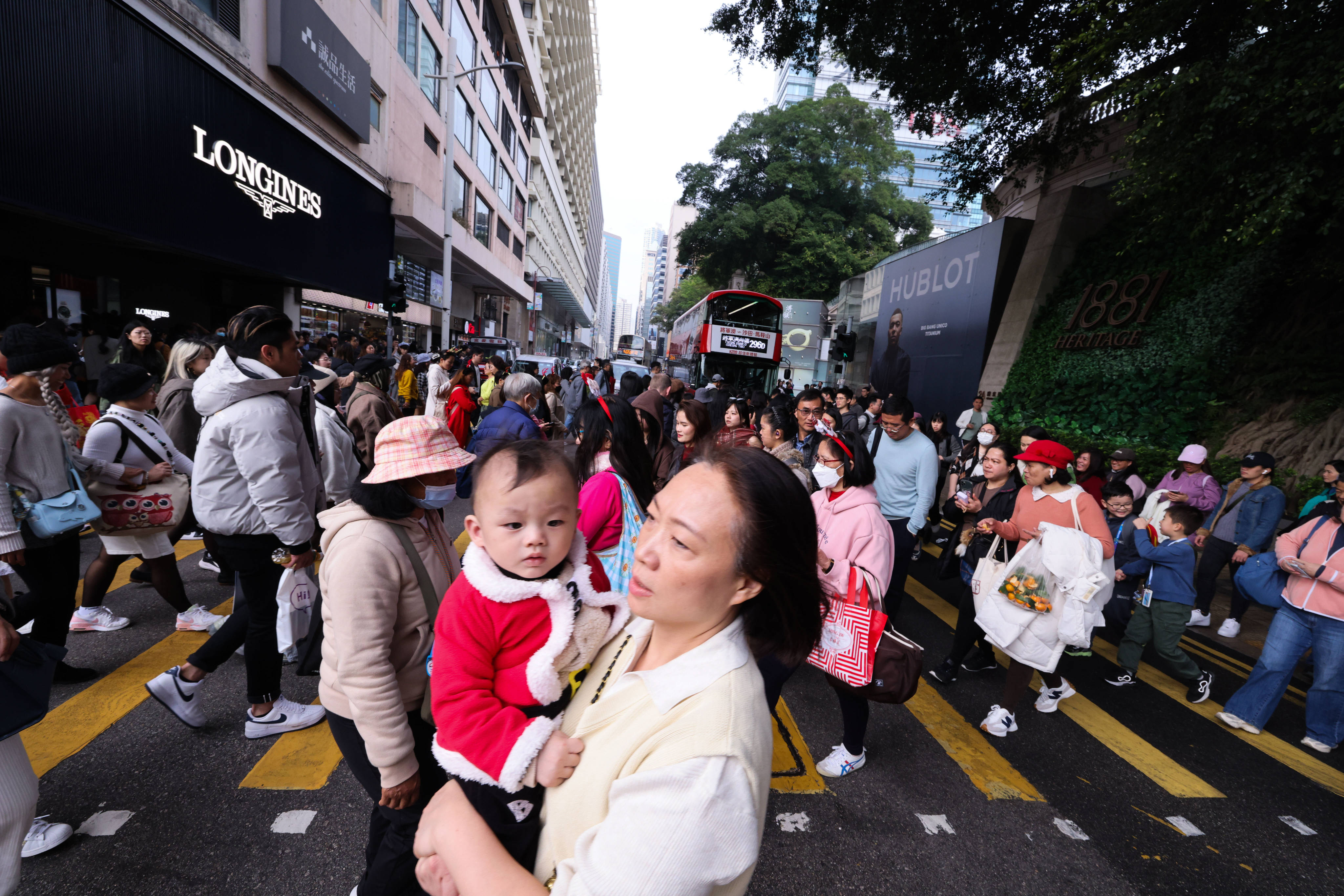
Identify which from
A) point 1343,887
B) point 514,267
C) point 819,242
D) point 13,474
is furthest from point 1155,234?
point 514,267

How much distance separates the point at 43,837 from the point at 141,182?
1081cm

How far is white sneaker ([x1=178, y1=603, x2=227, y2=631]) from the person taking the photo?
14.3 feet

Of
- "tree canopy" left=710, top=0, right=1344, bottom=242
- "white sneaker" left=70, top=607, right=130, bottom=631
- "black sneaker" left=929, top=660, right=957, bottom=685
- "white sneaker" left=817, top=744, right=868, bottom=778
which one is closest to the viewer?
"white sneaker" left=817, top=744, right=868, bottom=778

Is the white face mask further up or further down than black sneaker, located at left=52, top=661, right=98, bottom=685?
further up

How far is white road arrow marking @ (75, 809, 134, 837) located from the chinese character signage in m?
14.9

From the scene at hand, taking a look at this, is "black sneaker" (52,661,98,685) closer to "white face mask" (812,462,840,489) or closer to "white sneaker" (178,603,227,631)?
"white sneaker" (178,603,227,631)

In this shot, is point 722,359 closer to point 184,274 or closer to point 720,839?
point 184,274

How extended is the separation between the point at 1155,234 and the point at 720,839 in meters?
11.8

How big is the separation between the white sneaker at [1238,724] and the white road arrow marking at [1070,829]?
2.29 metres

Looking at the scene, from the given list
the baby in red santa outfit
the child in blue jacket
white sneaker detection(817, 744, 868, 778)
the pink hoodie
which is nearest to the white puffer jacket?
the baby in red santa outfit

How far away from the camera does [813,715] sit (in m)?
4.09

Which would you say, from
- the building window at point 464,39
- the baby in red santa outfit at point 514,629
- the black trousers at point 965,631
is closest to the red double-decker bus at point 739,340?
the black trousers at point 965,631

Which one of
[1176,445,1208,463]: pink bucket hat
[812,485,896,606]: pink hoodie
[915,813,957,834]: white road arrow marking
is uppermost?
[1176,445,1208,463]: pink bucket hat

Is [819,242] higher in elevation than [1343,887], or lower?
higher
